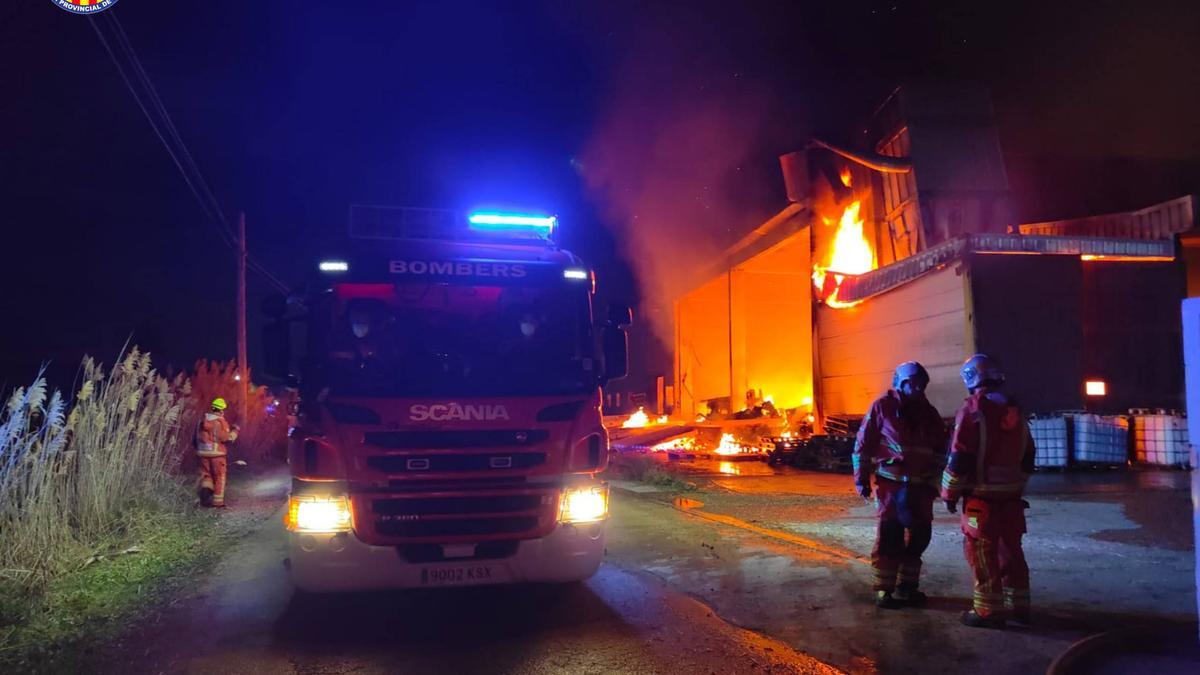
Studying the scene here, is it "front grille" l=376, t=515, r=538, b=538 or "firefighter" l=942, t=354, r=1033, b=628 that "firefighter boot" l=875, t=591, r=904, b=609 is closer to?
"firefighter" l=942, t=354, r=1033, b=628

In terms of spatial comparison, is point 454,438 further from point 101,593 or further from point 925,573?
point 925,573

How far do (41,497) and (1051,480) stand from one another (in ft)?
40.3

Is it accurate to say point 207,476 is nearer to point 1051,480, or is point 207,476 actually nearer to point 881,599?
point 881,599

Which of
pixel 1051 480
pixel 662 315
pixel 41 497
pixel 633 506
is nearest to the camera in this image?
pixel 41 497

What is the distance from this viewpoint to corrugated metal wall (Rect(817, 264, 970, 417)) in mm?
13367

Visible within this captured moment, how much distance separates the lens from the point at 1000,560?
4.42 meters

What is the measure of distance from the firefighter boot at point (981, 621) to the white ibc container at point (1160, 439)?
987 cm

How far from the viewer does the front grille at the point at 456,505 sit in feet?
15.0

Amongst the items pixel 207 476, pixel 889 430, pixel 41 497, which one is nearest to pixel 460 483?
pixel 889 430

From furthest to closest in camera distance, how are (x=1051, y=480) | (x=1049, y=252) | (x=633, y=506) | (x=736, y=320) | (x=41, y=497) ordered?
(x=736, y=320) < (x=1049, y=252) < (x=1051, y=480) < (x=633, y=506) < (x=41, y=497)

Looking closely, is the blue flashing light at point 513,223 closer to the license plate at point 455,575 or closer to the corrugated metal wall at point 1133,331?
the license plate at point 455,575

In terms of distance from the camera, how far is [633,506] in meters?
9.85

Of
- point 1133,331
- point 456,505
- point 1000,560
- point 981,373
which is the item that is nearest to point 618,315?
point 456,505

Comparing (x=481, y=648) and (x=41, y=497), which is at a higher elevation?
(x=41, y=497)
